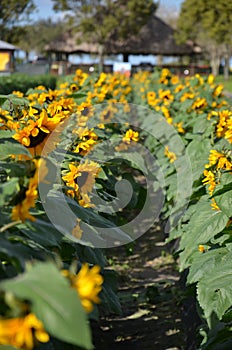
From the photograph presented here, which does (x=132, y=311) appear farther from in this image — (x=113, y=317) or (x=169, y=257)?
(x=169, y=257)

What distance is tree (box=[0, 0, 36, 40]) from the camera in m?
52.2

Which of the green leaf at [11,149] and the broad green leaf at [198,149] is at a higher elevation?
Result: the green leaf at [11,149]

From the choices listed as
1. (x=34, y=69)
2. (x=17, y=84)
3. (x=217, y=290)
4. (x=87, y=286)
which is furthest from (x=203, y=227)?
(x=34, y=69)

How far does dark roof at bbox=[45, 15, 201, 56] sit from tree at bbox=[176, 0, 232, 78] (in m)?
1.05

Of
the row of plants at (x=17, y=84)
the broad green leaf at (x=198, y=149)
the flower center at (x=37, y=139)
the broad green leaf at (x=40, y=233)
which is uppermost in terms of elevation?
the flower center at (x=37, y=139)

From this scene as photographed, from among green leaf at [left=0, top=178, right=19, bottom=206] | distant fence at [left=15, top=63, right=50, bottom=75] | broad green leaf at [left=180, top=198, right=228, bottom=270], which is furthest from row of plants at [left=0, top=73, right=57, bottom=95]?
distant fence at [left=15, top=63, right=50, bottom=75]

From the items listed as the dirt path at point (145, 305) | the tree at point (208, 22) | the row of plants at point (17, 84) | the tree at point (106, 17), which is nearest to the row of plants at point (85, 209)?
the dirt path at point (145, 305)

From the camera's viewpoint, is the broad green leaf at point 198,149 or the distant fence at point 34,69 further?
the distant fence at point 34,69

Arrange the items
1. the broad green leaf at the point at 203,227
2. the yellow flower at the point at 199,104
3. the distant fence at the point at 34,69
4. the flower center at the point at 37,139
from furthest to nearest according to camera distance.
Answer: the distant fence at the point at 34,69 → the yellow flower at the point at 199,104 → the broad green leaf at the point at 203,227 → the flower center at the point at 37,139

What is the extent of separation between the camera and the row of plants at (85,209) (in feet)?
3.82

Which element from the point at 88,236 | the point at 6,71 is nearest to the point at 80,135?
the point at 88,236

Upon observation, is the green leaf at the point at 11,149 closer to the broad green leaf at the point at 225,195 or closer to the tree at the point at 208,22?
the broad green leaf at the point at 225,195

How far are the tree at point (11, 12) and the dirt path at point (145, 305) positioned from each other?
156 feet

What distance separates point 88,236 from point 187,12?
53800 mm
